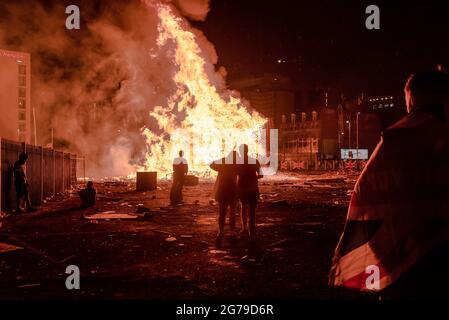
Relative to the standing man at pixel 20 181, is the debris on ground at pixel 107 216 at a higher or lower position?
lower

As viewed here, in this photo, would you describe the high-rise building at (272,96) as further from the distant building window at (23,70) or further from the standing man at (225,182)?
the standing man at (225,182)

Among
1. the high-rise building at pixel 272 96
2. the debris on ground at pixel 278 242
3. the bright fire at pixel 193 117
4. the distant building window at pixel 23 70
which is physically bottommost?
the debris on ground at pixel 278 242

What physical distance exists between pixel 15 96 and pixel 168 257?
211 ft

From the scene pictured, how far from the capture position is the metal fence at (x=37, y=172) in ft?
42.9

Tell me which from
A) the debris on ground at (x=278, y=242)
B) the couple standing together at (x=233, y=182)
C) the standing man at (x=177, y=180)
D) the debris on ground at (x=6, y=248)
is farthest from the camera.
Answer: the standing man at (x=177, y=180)

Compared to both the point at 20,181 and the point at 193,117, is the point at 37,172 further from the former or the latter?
the point at 193,117

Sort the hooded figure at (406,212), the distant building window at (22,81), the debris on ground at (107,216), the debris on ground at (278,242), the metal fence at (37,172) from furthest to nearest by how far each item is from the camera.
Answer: the distant building window at (22,81) < the metal fence at (37,172) < the debris on ground at (107,216) < the debris on ground at (278,242) < the hooded figure at (406,212)

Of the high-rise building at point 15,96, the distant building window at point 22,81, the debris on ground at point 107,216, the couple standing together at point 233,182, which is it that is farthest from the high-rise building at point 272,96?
the couple standing together at point 233,182

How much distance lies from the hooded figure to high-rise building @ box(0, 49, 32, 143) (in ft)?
216

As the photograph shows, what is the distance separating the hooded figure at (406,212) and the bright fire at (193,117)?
31828 mm

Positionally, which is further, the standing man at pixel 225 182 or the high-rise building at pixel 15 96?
the high-rise building at pixel 15 96

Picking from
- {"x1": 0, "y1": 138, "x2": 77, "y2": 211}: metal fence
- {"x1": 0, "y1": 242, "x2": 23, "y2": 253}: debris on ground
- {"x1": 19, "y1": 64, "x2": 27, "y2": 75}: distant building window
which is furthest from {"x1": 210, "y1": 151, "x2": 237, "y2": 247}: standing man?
{"x1": 19, "y1": 64, "x2": 27, "y2": 75}: distant building window

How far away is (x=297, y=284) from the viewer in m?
5.54
